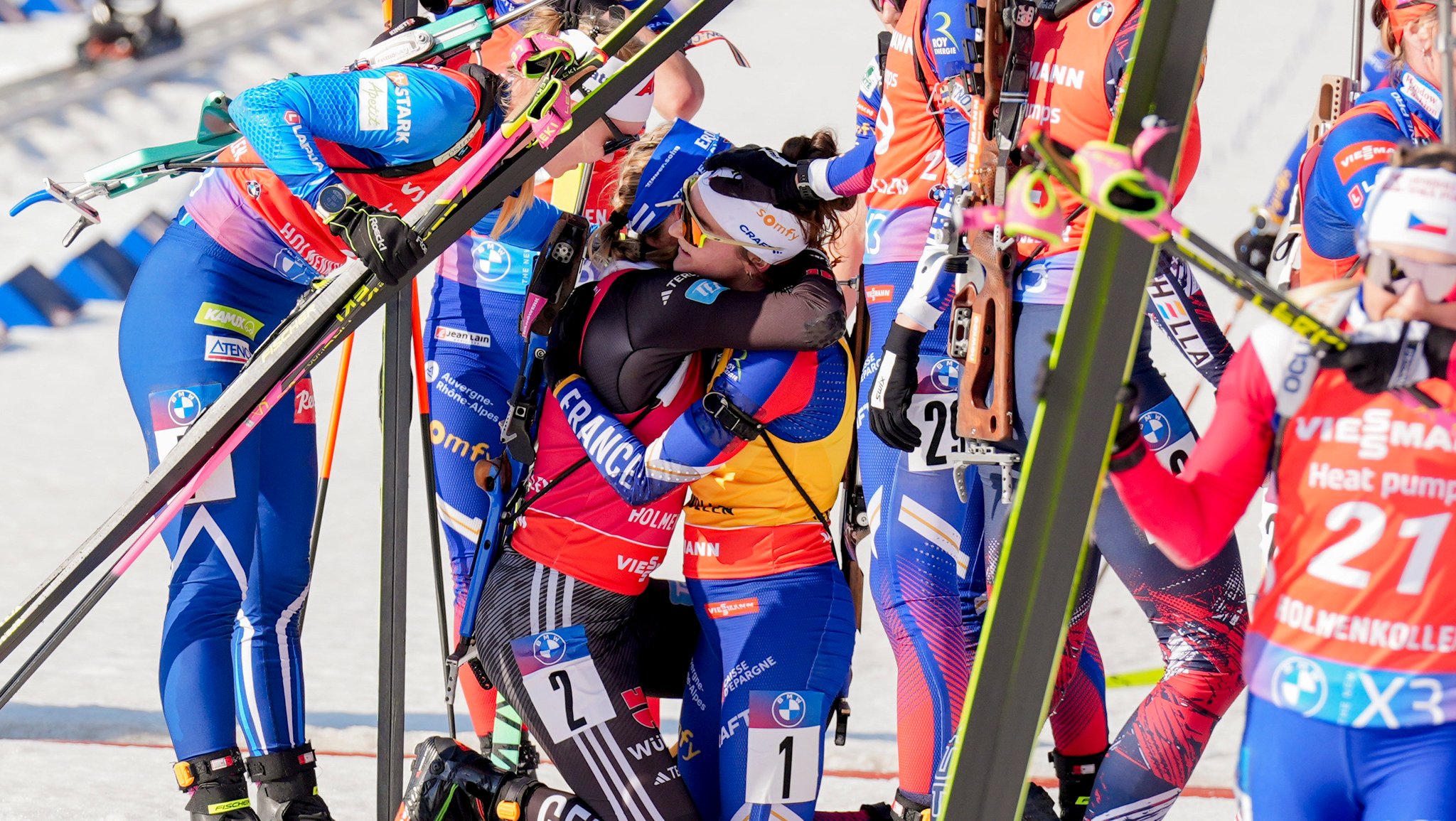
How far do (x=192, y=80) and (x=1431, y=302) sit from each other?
14650mm

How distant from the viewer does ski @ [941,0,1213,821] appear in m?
1.94

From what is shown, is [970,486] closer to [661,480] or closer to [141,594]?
[661,480]

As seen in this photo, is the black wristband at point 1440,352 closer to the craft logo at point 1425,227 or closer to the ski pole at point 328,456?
the craft logo at point 1425,227

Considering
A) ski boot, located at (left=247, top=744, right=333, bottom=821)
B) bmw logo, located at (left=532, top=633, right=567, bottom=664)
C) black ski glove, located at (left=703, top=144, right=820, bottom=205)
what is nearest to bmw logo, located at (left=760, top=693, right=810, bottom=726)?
bmw logo, located at (left=532, top=633, right=567, bottom=664)

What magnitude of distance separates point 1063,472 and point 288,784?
201 cm

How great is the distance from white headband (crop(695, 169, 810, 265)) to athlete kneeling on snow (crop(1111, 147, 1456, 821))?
1.19 m

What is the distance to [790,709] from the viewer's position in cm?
289

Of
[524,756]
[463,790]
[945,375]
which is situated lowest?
[524,756]

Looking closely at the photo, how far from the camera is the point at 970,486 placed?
321 centimetres

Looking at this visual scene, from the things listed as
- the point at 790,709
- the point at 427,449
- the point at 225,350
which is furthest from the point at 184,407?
the point at 790,709

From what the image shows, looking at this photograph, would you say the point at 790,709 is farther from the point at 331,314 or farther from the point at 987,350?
the point at 331,314

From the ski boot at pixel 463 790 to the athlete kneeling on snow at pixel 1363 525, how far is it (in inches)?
60.5

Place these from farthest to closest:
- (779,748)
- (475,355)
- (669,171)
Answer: (475,355) < (669,171) < (779,748)

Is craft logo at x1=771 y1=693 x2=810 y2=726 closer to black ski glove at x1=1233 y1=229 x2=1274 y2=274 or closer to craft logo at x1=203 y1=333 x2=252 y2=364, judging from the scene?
craft logo at x1=203 y1=333 x2=252 y2=364
